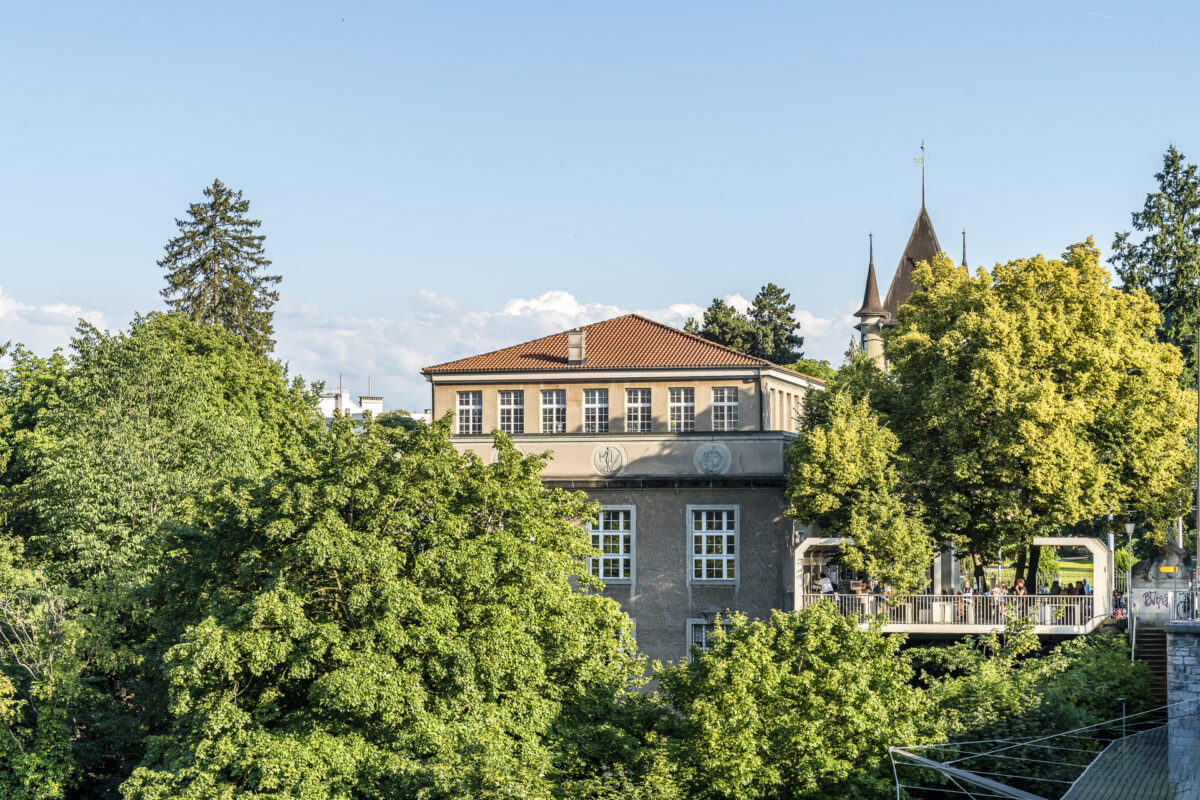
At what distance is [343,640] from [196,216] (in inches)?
1527

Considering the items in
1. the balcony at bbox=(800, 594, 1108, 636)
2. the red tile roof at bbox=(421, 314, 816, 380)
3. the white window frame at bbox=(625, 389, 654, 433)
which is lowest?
the balcony at bbox=(800, 594, 1108, 636)

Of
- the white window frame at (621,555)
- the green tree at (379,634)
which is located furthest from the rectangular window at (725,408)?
the green tree at (379,634)

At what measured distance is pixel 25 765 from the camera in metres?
31.4

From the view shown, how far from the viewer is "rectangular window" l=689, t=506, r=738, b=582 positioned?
1613 inches

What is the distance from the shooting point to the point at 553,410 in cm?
4353

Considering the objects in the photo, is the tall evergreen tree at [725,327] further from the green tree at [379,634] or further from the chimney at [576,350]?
the green tree at [379,634]

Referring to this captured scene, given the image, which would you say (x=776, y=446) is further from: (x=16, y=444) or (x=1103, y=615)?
(x=16, y=444)

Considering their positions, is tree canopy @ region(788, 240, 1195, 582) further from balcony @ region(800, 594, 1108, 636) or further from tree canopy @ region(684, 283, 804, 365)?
tree canopy @ region(684, 283, 804, 365)

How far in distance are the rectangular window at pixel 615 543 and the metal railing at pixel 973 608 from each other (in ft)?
23.6

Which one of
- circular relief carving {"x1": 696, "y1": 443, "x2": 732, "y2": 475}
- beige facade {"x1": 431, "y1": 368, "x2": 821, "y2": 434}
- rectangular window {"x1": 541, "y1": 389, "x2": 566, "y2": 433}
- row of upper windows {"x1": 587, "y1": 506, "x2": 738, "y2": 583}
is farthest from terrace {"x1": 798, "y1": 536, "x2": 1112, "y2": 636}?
rectangular window {"x1": 541, "y1": 389, "x2": 566, "y2": 433}

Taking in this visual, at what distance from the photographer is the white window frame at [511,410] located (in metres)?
43.8

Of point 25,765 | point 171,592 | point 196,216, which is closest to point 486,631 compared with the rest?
point 171,592

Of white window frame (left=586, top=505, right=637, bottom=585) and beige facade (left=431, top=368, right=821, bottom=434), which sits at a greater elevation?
beige facade (left=431, top=368, right=821, bottom=434)

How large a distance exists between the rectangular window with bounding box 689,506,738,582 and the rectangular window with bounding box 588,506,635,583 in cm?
188
